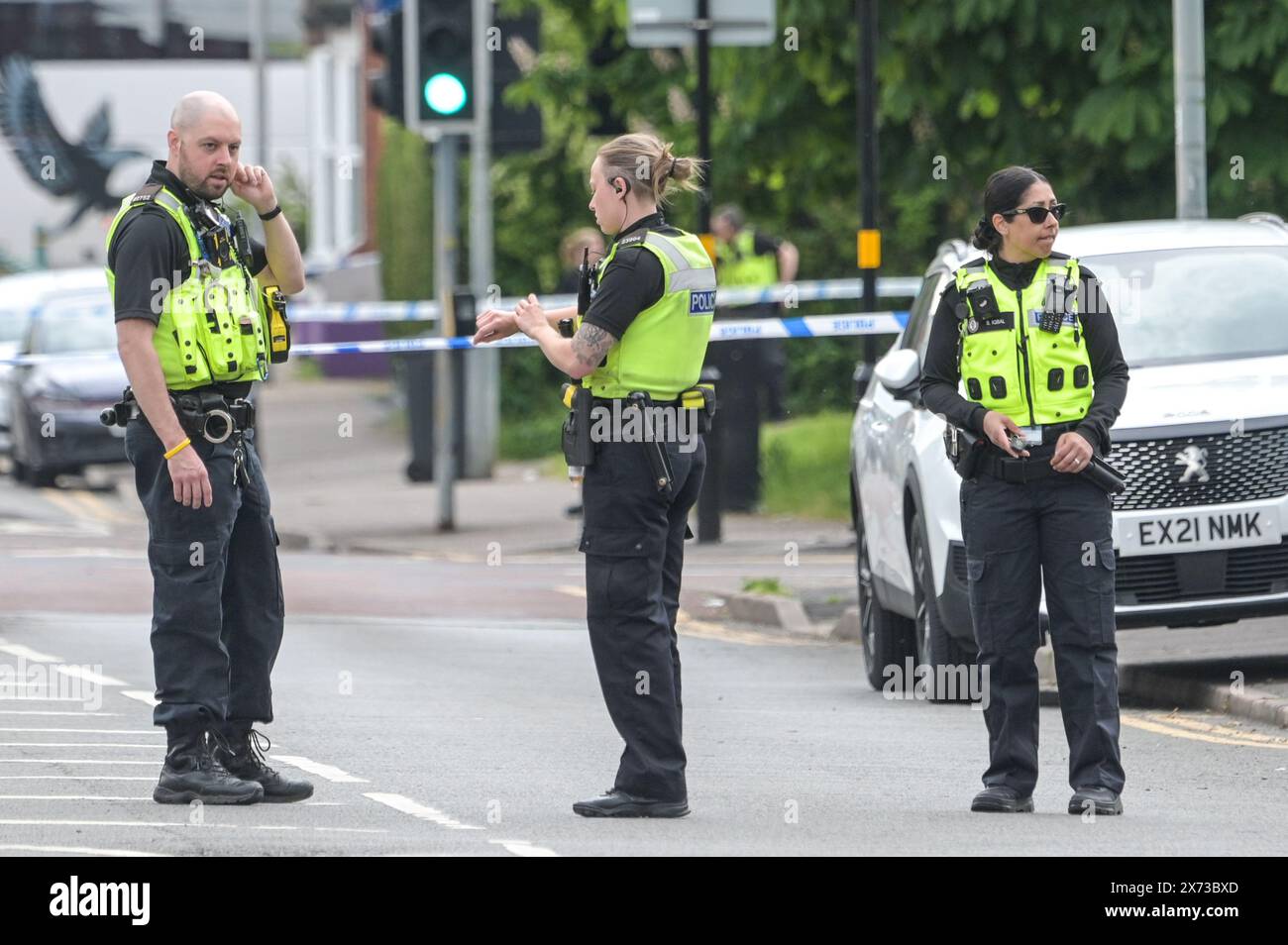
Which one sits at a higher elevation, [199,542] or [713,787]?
[199,542]

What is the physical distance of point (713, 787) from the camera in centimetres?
866

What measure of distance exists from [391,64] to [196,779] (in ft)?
39.5

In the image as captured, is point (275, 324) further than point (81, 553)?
No

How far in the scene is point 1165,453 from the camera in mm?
10258

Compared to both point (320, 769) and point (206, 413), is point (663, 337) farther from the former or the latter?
point (320, 769)

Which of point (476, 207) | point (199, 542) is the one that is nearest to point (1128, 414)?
point (199, 542)

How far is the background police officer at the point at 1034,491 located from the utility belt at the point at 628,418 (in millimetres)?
829

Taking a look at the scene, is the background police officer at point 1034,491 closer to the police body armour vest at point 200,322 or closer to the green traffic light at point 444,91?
the police body armour vest at point 200,322

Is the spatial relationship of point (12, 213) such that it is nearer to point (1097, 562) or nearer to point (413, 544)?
point (413, 544)

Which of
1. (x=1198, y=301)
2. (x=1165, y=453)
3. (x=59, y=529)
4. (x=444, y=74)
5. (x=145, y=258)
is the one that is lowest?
(x=59, y=529)

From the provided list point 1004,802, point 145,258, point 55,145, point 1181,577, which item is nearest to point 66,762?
point 145,258

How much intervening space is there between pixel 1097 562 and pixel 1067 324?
69 cm

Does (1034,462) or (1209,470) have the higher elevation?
(1034,462)

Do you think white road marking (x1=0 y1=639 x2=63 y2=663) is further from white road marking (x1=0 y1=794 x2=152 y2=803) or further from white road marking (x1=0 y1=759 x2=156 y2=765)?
white road marking (x1=0 y1=794 x2=152 y2=803)
